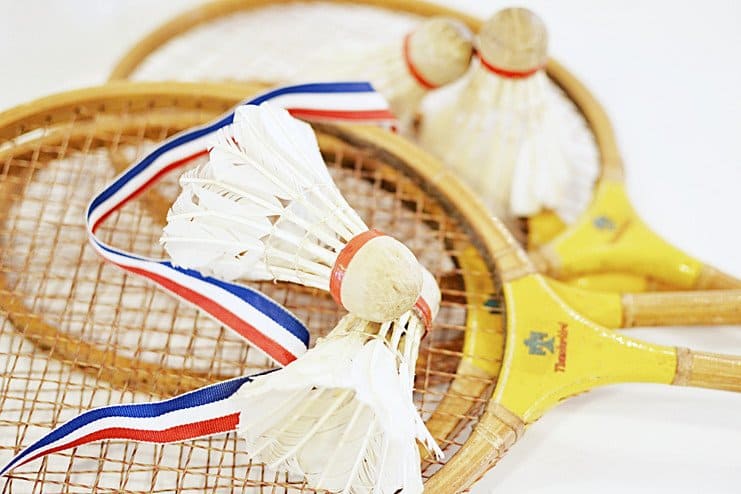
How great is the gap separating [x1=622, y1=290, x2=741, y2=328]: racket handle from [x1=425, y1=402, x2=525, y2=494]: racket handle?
0.18 m

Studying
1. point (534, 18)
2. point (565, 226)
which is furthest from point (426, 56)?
point (565, 226)

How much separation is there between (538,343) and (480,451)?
118 mm

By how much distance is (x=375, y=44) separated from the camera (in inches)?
41.9

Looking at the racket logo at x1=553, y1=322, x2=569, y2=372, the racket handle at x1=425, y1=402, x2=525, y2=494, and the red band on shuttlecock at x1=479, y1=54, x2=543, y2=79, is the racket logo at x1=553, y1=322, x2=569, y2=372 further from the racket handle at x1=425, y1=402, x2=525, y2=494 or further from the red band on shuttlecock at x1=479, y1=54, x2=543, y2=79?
the red band on shuttlecock at x1=479, y1=54, x2=543, y2=79

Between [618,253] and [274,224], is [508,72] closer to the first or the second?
[618,253]

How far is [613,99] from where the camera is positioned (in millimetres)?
1239

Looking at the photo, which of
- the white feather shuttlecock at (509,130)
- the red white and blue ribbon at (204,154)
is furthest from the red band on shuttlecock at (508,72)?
the red white and blue ribbon at (204,154)

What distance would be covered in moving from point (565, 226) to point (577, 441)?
0.77 ft

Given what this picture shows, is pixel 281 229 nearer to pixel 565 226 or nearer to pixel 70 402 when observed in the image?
pixel 70 402

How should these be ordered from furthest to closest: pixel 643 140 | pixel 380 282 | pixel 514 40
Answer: pixel 643 140 → pixel 514 40 → pixel 380 282

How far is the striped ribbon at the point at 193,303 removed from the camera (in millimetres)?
734

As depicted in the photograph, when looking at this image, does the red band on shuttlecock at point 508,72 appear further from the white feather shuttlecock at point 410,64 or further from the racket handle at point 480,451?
the racket handle at point 480,451

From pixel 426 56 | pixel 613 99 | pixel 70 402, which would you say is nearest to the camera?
pixel 70 402

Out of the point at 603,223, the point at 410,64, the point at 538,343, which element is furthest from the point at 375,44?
the point at 538,343
